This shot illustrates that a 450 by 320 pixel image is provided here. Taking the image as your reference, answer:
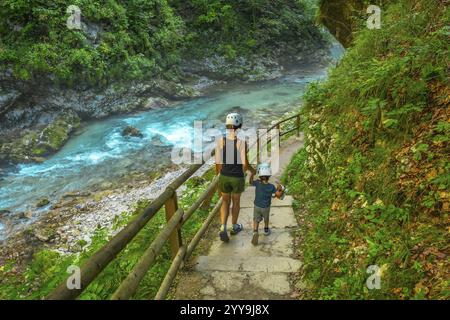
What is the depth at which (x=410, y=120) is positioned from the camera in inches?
203

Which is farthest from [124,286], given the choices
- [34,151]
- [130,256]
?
[34,151]

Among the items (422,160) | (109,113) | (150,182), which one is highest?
(422,160)

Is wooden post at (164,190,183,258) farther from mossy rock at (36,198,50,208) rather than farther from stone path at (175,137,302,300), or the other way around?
mossy rock at (36,198,50,208)

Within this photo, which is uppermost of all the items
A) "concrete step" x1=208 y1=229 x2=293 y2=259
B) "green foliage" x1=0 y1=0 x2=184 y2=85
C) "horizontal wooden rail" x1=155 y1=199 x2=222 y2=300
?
"green foliage" x1=0 y1=0 x2=184 y2=85

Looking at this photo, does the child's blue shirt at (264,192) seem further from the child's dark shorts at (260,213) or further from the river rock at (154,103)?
the river rock at (154,103)

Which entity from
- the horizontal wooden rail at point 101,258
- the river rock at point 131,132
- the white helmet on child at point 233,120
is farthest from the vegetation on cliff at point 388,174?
the river rock at point 131,132

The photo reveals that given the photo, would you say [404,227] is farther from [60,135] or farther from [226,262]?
[60,135]

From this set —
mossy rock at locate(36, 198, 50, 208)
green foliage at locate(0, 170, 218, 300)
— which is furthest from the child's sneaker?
mossy rock at locate(36, 198, 50, 208)

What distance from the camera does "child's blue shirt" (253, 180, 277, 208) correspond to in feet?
Result: 18.9

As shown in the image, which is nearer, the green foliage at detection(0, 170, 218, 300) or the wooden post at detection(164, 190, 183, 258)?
the wooden post at detection(164, 190, 183, 258)

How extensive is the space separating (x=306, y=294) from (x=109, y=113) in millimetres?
22137

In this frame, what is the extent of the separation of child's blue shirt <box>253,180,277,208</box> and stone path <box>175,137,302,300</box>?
1.88ft

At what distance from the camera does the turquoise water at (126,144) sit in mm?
15148

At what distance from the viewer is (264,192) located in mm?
5777
